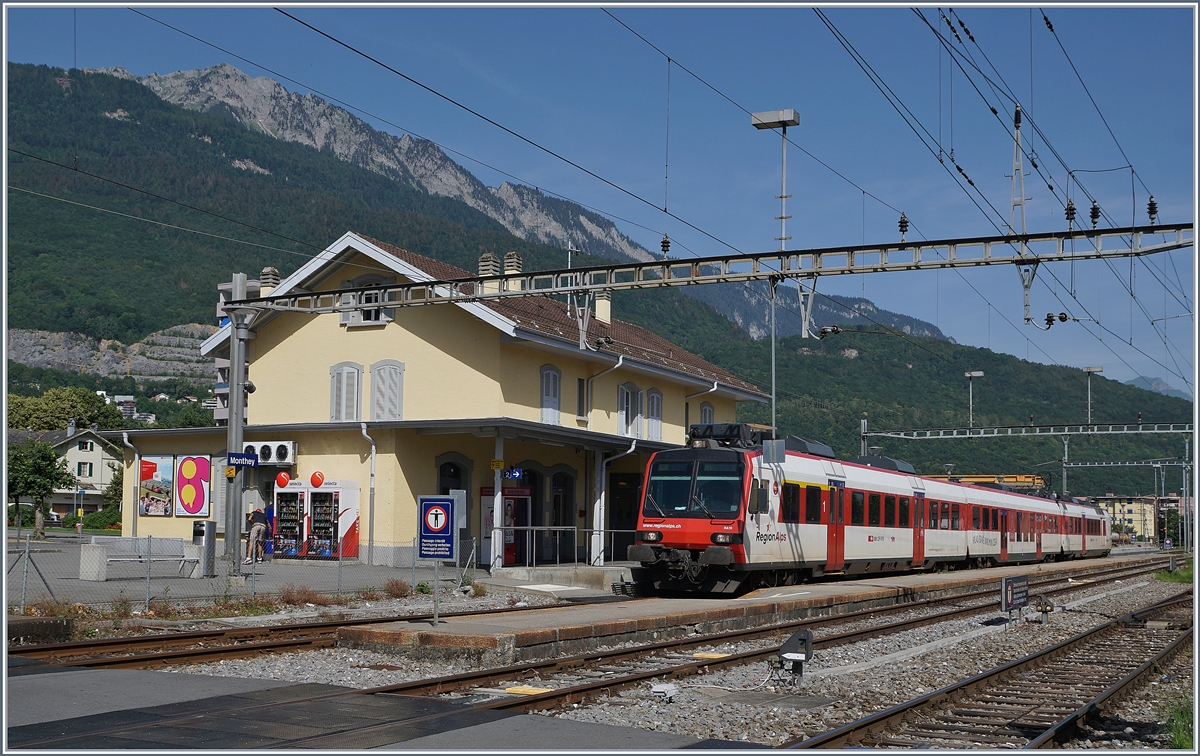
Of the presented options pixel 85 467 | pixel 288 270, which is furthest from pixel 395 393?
pixel 288 270

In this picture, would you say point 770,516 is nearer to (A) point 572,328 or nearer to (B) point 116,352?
(A) point 572,328

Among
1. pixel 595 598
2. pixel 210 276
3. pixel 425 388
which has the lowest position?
pixel 595 598

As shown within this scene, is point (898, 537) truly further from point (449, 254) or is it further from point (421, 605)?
point (449, 254)

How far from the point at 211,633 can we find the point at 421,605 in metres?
6.48

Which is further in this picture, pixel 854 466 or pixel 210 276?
pixel 210 276

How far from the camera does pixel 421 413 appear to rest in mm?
30344

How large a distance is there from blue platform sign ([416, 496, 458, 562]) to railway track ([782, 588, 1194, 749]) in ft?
21.8

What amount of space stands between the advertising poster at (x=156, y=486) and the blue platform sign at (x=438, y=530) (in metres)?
20.6

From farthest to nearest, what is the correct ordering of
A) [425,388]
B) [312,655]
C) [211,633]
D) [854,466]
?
[425,388] → [854,466] → [211,633] → [312,655]

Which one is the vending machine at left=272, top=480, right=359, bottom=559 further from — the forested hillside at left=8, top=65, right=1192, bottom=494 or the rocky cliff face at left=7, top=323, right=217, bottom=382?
the rocky cliff face at left=7, top=323, right=217, bottom=382

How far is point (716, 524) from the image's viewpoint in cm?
2075

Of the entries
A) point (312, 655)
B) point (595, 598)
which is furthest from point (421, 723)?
point (595, 598)

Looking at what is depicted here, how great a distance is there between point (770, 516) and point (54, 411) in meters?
96.7

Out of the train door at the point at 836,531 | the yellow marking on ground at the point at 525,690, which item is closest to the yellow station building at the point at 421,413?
the train door at the point at 836,531
